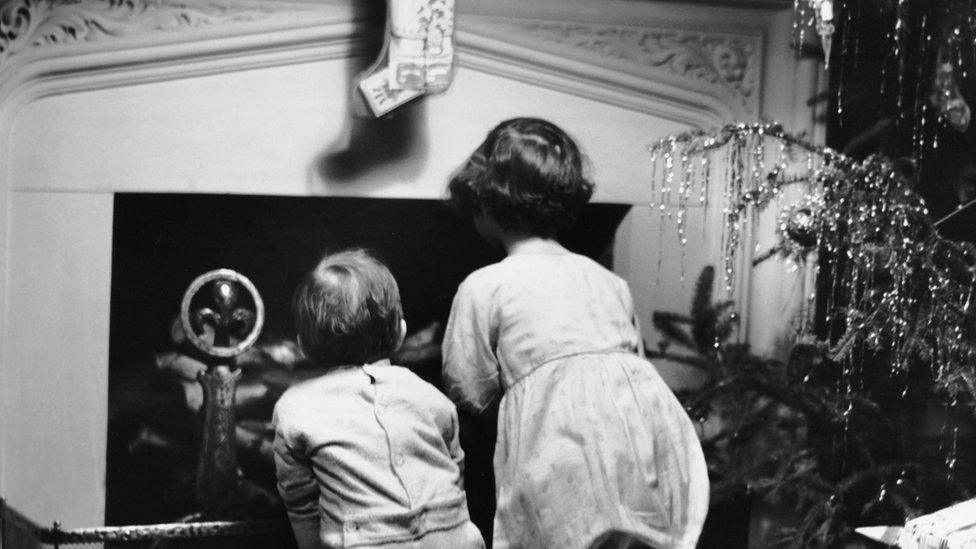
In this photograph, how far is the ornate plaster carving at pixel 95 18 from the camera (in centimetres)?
214

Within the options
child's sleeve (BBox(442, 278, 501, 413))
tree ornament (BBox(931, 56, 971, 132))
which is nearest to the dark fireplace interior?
child's sleeve (BBox(442, 278, 501, 413))

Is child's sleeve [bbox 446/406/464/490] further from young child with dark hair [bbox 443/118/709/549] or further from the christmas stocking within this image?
the christmas stocking

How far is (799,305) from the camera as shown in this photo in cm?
272

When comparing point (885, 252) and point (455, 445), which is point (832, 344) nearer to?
point (885, 252)

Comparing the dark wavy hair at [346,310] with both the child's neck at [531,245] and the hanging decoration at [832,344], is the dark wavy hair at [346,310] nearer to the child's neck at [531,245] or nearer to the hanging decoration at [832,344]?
the child's neck at [531,245]

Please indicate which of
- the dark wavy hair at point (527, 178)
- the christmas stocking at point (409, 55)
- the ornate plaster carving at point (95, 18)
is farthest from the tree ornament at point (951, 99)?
the ornate plaster carving at point (95, 18)

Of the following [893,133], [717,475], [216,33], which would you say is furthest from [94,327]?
[893,133]

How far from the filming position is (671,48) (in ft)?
8.46

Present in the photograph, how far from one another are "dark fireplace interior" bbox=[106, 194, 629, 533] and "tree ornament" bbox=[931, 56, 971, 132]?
114cm

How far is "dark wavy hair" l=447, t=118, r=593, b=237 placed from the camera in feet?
6.93

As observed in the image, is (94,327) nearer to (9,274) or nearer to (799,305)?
(9,274)

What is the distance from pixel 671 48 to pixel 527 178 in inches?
27.0

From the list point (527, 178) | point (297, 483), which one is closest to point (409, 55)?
point (527, 178)

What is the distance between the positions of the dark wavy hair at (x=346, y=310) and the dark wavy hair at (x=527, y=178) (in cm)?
28
